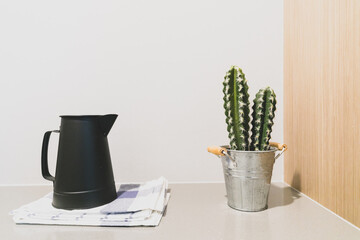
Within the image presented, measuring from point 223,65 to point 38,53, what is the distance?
0.58 meters

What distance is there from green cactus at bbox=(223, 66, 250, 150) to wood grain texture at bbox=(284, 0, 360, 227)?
6.4 inches

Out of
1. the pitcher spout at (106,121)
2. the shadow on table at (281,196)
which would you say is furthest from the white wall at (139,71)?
the pitcher spout at (106,121)

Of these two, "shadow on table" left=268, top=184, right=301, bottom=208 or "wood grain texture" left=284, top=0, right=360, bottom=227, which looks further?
"shadow on table" left=268, top=184, right=301, bottom=208

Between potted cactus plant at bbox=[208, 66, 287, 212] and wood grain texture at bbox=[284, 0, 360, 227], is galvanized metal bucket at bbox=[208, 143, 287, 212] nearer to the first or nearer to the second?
potted cactus plant at bbox=[208, 66, 287, 212]

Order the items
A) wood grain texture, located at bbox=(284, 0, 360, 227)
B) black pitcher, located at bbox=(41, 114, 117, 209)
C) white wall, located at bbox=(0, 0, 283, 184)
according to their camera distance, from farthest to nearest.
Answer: white wall, located at bbox=(0, 0, 283, 184) → black pitcher, located at bbox=(41, 114, 117, 209) → wood grain texture, located at bbox=(284, 0, 360, 227)

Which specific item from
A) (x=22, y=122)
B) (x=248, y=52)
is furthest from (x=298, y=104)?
(x=22, y=122)

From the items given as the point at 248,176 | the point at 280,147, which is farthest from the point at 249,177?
the point at 280,147

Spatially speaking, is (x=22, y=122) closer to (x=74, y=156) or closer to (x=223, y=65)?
(x=74, y=156)

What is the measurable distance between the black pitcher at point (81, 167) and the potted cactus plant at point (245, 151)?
10.2 inches

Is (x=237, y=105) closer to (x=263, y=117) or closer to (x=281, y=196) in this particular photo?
(x=263, y=117)

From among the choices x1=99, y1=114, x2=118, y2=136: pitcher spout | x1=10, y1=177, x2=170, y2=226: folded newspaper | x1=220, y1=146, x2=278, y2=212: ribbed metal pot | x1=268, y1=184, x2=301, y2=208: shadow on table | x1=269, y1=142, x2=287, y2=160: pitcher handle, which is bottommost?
x1=268, y1=184, x2=301, y2=208: shadow on table

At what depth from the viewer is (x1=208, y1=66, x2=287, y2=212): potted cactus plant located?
55cm

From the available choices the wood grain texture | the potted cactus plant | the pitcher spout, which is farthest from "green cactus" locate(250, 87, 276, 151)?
the pitcher spout

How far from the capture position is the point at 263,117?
58 cm
